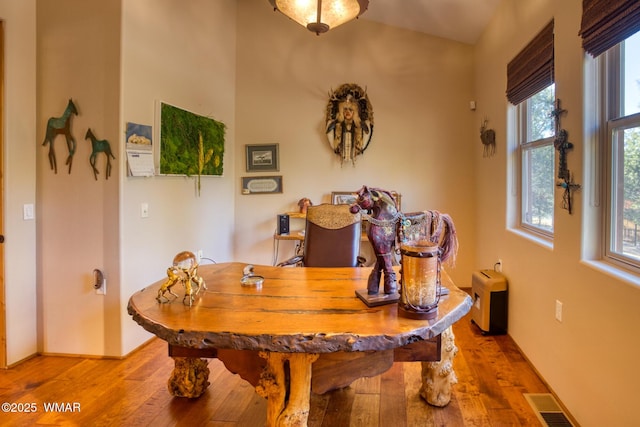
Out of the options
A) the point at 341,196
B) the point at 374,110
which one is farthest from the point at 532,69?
the point at 341,196

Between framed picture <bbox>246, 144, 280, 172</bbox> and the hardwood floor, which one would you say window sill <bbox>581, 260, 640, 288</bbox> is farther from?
framed picture <bbox>246, 144, 280, 172</bbox>

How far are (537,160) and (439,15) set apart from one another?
1956 mm

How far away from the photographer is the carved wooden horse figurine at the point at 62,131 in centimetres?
271

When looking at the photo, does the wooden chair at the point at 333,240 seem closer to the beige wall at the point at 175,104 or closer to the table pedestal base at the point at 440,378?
the table pedestal base at the point at 440,378

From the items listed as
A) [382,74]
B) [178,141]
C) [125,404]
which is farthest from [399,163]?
[125,404]

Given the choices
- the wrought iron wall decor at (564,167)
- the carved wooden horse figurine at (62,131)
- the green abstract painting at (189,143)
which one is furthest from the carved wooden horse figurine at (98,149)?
the wrought iron wall decor at (564,167)

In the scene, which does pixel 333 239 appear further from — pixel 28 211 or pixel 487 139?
pixel 28 211

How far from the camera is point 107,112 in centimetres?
270

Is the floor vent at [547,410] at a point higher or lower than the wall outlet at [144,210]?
lower

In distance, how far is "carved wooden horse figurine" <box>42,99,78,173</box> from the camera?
2.71m

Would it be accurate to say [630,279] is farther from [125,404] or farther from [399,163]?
[399,163]

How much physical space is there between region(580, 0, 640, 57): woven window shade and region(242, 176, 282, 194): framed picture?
3361mm

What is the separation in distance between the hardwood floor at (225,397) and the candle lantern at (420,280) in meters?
1.00

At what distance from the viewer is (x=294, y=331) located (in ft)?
4.14
